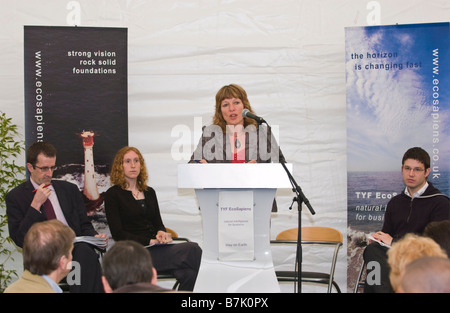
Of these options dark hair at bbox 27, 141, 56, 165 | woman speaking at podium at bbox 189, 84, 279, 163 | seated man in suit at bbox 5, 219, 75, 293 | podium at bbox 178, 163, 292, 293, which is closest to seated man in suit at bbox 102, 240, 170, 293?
seated man in suit at bbox 5, 219, 75, 293

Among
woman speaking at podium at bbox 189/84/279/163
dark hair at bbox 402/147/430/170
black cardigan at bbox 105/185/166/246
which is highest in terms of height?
woman speaking at podium at bbox 189/84/279/163

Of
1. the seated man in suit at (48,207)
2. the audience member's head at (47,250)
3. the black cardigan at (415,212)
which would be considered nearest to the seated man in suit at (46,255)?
the audience member's head at (47,250)

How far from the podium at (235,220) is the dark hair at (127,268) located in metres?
0.73

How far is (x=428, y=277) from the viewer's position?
5.57 ft

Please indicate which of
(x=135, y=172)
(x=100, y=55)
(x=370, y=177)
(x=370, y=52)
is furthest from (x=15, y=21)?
(x=370, y=177)

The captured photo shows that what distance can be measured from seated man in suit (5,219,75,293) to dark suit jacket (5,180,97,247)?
141cm

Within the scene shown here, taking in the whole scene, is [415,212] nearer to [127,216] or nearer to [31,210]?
[127,216]

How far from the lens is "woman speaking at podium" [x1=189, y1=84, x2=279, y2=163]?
127 inches

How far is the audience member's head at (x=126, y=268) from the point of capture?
200 centimetres

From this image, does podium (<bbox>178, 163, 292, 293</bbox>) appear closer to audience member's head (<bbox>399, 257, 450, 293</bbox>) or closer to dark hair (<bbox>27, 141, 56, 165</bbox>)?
audience member's head (<bbox>399, 257, 450, 293</bbox>)

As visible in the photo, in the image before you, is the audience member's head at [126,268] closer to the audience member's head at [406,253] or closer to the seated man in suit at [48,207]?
the audience member's head at [406,253]

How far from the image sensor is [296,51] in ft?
16.3

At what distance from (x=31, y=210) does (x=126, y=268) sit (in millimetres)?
2072

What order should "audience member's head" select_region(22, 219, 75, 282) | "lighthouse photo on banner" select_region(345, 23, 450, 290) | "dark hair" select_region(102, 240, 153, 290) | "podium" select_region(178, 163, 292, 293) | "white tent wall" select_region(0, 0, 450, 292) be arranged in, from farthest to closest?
1. "white tent wall" select_region(0, 0, 450, 292)
2. "lighthouse photo on banner" select_region(345, 23, 450, 290)
3. "podium" select_region(178, 163, 292, 293)
4. "audience member's head" select_region(22, 219, 75, 282)
5. "dark hair" select_region(102, 240, 153, 290)
